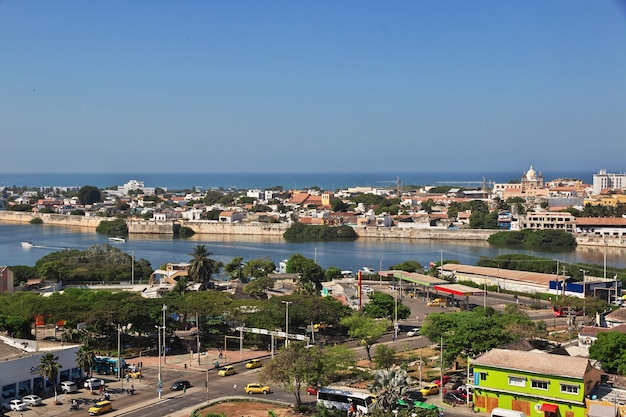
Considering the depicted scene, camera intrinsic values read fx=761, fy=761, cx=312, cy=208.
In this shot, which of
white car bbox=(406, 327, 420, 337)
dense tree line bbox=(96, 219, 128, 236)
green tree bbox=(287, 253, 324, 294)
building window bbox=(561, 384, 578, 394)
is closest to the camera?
building window bbox=(561, 384, 578, 394)

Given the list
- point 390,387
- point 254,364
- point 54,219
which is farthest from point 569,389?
point 54,219

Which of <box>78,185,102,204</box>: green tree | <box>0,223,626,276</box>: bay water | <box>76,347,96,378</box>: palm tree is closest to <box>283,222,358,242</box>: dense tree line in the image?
<box>0,223,626,276</box>: bay water

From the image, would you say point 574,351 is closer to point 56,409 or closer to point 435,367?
point 435,367

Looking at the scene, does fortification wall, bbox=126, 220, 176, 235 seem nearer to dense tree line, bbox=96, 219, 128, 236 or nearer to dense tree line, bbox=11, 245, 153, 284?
dense tree line, bbox=96, 219, 128, 236

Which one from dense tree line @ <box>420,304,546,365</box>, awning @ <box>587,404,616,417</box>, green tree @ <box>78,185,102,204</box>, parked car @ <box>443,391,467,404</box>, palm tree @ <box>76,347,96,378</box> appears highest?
green tree @ <box>78,185,102,204</box>

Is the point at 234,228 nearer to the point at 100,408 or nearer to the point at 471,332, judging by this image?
the point at 471,332

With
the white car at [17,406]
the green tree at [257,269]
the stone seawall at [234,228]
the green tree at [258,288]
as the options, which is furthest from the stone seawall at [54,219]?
the white car at [17,406]
